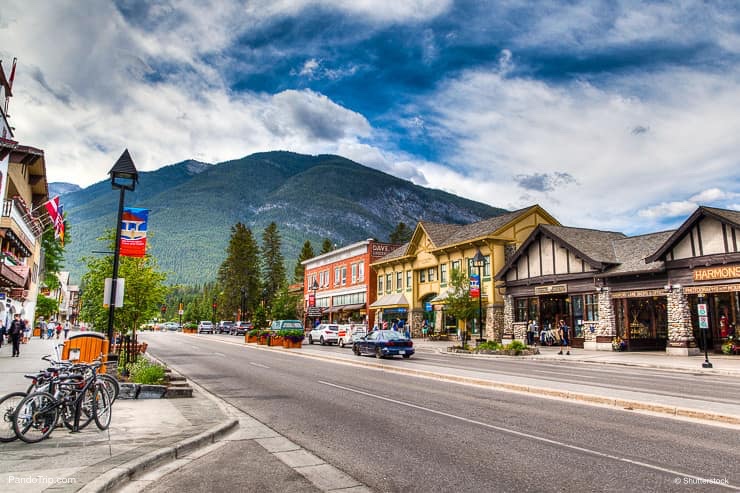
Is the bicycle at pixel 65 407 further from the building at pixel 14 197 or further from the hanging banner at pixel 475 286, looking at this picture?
the hanging banner at pixel 475 286

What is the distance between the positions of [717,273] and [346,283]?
4498 centimetres

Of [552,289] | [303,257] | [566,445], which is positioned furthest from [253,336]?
[303,257]

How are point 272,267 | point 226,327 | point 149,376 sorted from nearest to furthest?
point 149,376 < point 226,327 < point 272,267

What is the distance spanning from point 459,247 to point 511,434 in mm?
38096

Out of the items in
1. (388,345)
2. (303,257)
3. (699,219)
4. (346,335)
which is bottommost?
(388,345)

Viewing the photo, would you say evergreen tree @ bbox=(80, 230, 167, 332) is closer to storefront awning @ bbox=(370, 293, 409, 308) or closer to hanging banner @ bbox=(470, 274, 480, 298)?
hanging banner @ bbox=(470, 274, 480, 298)

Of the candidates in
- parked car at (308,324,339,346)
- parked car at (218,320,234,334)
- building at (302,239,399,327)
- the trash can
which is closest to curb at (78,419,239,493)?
the trash can

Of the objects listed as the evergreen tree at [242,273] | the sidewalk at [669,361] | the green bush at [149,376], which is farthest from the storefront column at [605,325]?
the evergreen tree at [242,273]

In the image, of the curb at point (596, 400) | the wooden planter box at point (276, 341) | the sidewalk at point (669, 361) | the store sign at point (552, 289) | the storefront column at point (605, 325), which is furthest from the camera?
the wooden planter box at point (276, 341)

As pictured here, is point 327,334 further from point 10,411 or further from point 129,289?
point 10,411

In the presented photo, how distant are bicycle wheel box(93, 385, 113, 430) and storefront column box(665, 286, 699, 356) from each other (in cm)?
2777

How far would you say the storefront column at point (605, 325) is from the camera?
3138 centimetres

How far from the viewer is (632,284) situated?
99.2 ft

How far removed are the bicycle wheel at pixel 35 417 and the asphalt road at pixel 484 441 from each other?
100 inches
